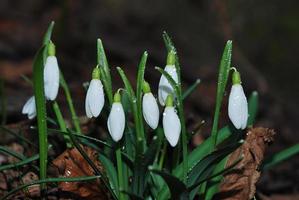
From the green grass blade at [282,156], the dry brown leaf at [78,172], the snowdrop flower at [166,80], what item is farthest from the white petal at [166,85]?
the green grass blade at [282,156]

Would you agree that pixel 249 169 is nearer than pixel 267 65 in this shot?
Yes

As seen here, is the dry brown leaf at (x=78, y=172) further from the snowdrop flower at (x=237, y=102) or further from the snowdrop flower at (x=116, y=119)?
the snowdrop flower at (x=237, y=102)

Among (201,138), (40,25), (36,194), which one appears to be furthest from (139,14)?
(36,194)

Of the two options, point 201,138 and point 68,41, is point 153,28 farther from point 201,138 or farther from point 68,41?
point 201,138

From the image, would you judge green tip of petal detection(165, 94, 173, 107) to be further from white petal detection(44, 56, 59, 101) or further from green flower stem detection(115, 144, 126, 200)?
white petal detection(44, 56, 59, 101)

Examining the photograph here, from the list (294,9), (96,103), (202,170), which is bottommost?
(202,170)

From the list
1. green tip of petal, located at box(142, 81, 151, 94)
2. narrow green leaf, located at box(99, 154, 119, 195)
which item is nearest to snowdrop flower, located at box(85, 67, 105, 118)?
green tip of petal, located at box(142, 81, 151, 94)
